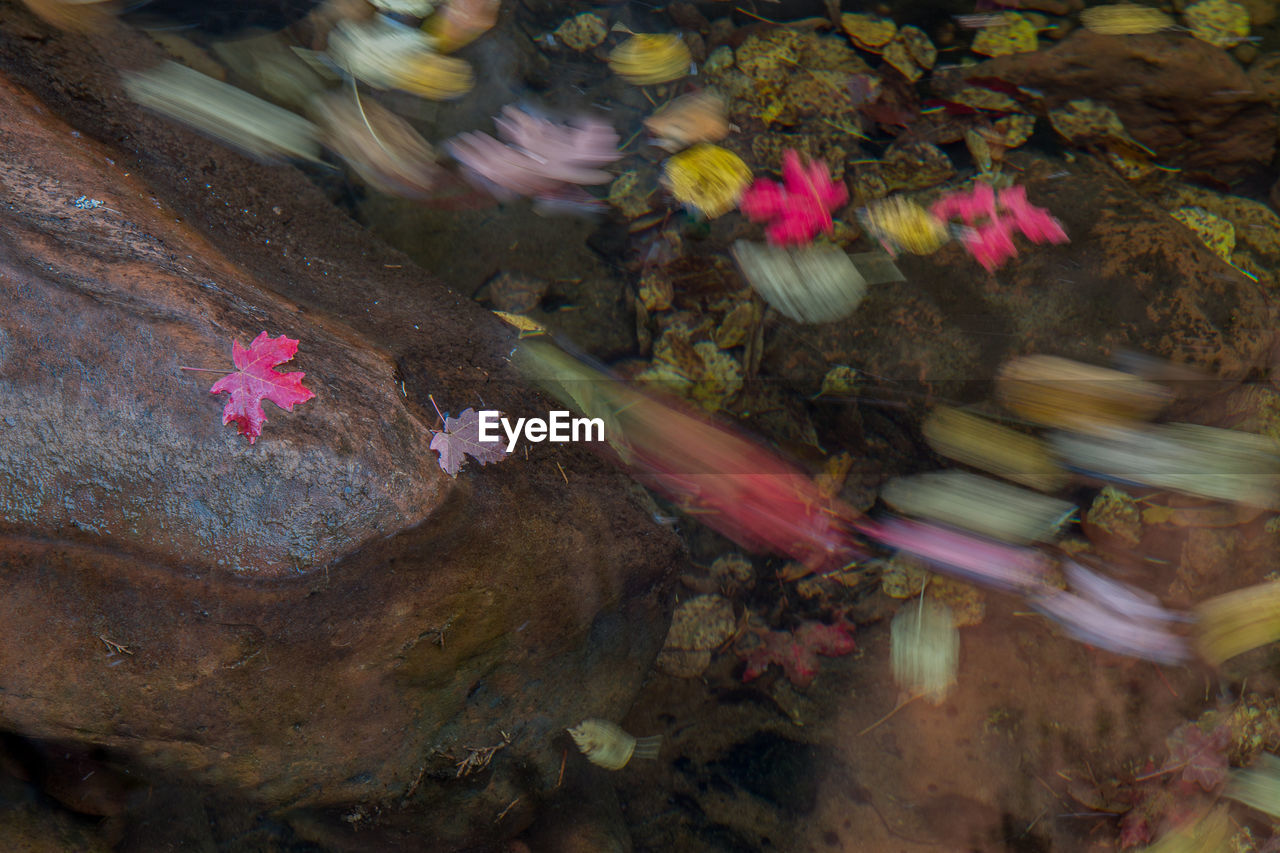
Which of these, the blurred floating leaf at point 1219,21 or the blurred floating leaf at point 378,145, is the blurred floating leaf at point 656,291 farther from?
the blurred floating leaf at point 1219,21

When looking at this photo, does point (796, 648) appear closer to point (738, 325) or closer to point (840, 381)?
point (840, 381)

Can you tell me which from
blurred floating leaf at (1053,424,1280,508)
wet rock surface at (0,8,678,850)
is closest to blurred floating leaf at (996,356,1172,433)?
blurred floating leaf at (1053,424,1280,508)

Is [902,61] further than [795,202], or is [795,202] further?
[902,61]

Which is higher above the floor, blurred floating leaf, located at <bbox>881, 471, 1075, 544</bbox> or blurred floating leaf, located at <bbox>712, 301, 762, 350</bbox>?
blurred floating leaf, located at <bbox>712, 301, 762, 350</bbox>

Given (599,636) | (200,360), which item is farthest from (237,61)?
(599,636)

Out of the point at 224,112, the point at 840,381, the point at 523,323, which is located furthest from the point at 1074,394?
the point at 224,112

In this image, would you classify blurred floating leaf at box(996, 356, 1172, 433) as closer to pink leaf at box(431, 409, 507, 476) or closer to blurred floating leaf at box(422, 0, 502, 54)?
pink leaf at box(431, 409, 507, 476)

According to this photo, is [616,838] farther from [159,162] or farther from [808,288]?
[159,162]
